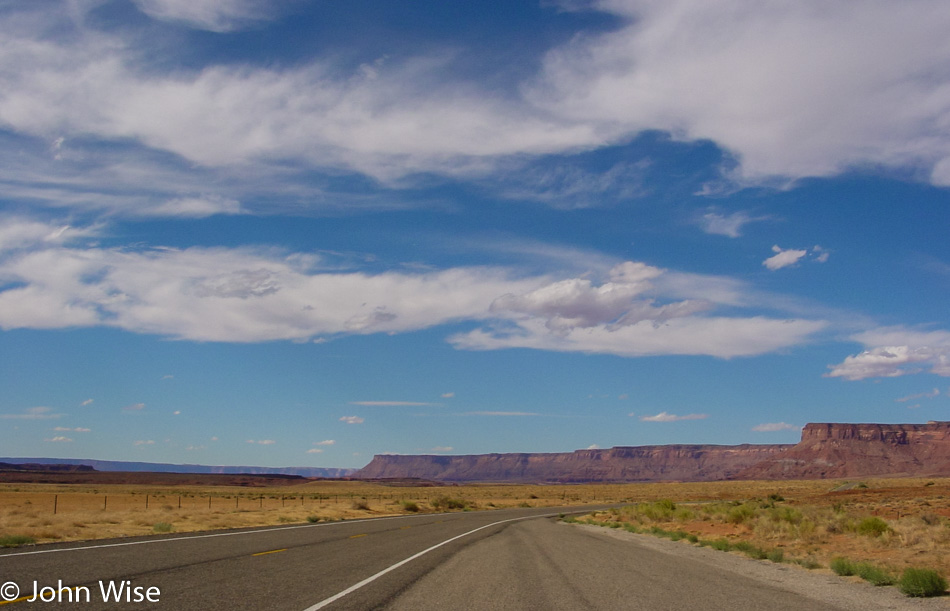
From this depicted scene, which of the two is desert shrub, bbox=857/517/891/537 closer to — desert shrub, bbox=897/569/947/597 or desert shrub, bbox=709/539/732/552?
desert shrub, bbox=709/539/732/552

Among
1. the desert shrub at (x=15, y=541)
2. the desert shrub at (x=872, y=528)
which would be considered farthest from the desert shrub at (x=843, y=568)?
the desert shrub at (x=15, y=541)

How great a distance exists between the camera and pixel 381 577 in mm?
11844

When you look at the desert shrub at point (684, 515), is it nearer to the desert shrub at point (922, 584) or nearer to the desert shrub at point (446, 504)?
the desert shrub at point (922, 584)

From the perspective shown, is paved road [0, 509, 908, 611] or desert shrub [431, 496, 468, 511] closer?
paved road [0, 509, 908, 611]

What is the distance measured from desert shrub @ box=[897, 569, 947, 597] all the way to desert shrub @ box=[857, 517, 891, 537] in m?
9.87

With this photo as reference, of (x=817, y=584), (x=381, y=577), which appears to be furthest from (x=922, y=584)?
(x=381, y=577)

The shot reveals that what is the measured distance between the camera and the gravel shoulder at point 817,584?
10672mm

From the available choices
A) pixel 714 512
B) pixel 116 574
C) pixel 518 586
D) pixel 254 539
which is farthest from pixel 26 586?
pixel 714 512

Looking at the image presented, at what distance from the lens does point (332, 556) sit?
15.3 m

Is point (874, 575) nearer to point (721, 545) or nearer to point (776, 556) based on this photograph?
point (776, 556)

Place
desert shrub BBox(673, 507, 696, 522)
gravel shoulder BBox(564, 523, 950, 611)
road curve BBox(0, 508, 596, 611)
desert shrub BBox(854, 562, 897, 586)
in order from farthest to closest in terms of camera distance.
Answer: desert shrub BBox(673, 507, 696, 522)
desert shrub BBox(854, 562, 897, 586)
gravel shoulder BBox(564, 523, 950, 611)
road curve BBox(0, 508, 596, 611)

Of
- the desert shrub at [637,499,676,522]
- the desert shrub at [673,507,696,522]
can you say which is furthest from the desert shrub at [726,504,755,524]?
the desert shrub at [637,499,676,522]

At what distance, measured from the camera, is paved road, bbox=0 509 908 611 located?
9484mm

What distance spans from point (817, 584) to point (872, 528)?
9.96 metres
